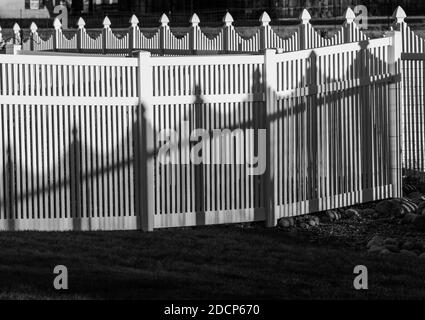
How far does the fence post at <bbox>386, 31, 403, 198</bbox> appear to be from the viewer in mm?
15055

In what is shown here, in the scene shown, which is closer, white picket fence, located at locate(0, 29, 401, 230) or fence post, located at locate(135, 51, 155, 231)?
white picket fence, located at locate(0, 29, 401, 230)

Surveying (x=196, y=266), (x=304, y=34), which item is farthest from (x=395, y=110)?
(x=304, y=34)

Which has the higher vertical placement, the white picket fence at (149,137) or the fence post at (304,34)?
the fence post at (304,34)

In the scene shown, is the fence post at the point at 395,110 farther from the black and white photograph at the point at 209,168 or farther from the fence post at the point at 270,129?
the fence post at the point at 270,129

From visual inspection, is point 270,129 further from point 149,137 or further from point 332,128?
point 149,137

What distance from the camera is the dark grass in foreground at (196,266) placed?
9930mm

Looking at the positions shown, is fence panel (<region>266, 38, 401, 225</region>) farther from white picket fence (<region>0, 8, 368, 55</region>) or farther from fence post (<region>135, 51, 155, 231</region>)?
white picket fence (<region>0, 8, 368, 55</region>)

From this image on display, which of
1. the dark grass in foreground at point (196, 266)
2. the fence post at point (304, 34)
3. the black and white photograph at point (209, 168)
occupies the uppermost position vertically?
the fence post at point (304, 34)

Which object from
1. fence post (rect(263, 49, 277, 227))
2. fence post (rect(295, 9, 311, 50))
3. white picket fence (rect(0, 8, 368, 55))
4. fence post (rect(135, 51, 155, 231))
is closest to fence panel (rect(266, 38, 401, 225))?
fence post (rect(263, 49, 277, 227))

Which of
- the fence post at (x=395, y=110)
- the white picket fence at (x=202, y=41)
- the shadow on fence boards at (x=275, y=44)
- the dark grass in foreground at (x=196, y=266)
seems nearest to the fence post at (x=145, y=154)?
the dark grass in foreground at (x=196, y=266)

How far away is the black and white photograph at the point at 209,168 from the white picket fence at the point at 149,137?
0.01 meters

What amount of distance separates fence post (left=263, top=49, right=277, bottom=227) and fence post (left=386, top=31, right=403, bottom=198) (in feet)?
6.74

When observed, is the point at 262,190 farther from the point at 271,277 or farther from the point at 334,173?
the point at 271,277

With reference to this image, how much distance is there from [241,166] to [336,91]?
1.54 meters
